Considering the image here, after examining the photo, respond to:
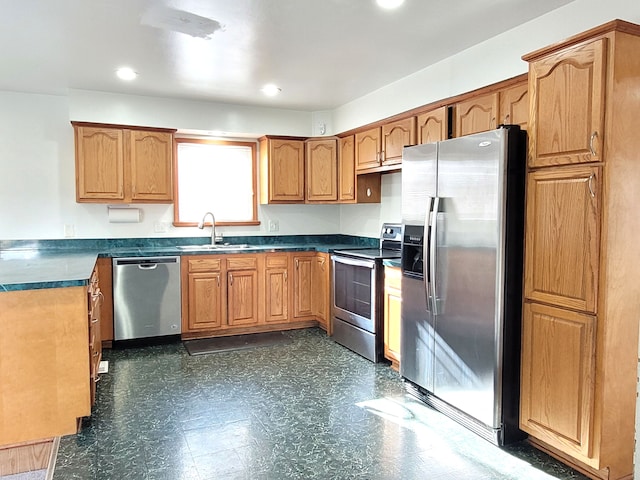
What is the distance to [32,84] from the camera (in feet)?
13.7

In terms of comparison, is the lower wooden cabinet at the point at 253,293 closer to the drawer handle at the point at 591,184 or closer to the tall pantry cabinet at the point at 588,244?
the tall pantry cabinet at the point at 588,244

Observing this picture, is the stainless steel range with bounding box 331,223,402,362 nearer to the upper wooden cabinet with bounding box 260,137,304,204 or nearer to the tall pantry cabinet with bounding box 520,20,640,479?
the upper wooden cabinet with bounding box 260,137,304,204

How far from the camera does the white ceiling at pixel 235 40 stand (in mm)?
2605

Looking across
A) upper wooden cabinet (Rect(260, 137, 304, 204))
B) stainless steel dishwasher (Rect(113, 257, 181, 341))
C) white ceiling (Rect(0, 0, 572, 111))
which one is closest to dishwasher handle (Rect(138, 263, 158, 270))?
stainless steel dishwasher (Rect(113, 257, 181, 341))

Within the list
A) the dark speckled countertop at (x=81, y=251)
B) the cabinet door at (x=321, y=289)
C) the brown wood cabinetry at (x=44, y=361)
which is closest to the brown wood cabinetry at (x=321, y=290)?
the cabinet door at (x=321, y=289)

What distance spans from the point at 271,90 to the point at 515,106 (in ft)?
7.47

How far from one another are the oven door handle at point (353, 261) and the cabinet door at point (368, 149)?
3.11 feet

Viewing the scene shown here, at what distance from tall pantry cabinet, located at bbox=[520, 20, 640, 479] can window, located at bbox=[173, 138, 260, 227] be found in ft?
11.8

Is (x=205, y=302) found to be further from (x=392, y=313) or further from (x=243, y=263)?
(x=392, y=313)

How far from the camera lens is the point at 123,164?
4.52 metres

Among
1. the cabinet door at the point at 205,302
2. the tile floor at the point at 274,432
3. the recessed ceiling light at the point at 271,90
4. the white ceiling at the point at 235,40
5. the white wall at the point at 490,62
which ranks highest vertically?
the recessed ceiling light at the point at 271,90

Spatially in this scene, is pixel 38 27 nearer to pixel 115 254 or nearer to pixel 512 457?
pixel 115 254

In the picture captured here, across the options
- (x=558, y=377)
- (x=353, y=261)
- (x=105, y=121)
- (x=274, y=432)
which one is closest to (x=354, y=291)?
(x=353, y=261)

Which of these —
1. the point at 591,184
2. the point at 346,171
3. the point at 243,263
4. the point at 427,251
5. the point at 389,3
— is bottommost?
the point at 243,263
